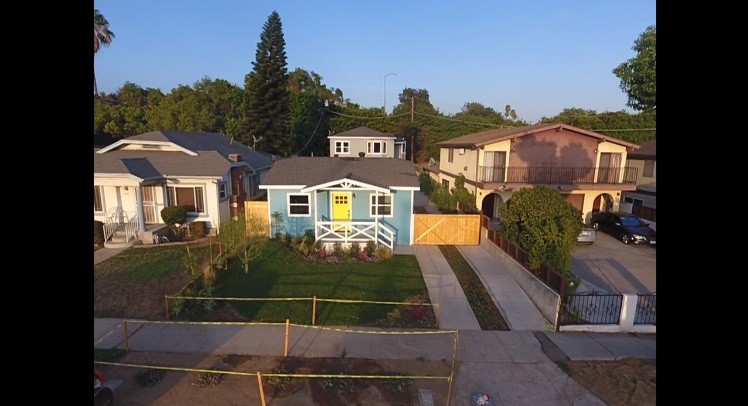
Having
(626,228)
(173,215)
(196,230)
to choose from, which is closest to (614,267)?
(626,228)

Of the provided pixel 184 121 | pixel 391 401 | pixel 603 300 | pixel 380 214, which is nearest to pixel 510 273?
pixel 603 300

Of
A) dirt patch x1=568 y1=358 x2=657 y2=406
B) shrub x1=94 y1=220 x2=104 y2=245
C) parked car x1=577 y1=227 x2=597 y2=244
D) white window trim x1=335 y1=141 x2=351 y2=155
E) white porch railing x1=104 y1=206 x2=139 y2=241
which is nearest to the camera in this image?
dirt patch x1=568 y1=358 x2=657 y2=406

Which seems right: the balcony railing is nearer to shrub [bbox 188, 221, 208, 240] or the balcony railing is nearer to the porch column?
shrub [bbox 188, 221, 208, 240]

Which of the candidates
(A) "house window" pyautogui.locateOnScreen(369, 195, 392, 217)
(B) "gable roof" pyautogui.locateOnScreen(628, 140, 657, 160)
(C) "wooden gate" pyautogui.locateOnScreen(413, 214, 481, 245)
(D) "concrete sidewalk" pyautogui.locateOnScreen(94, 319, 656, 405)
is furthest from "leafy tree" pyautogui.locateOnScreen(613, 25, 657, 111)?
(D) "concrete sidewalk" pyautogui.locateOnScreen(94, 319, 656, 405)

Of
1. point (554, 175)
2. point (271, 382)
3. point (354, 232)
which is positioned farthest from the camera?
point (554, 175)

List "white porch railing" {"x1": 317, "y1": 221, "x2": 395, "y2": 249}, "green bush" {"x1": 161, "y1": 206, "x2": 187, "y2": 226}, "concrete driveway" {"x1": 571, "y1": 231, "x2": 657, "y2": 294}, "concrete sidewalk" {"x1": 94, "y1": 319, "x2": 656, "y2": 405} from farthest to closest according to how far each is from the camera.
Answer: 1. "green bush" {"x1": 161, "y1": 206, "x2": 187, "y2": 226}
2. "white porch railing" {"x1": 317, "y1": 221, "x2": 395, "y2": 249}
3. "concrete driveway" {"x1": 571, "y1": 231, "x2": 657, "y2": 294}
4. "concrete sidewalk" {"x1": 94, "y1": 319, "x2": 656, "y2": 405}

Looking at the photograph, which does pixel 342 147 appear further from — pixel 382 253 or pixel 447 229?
pixel 382 253

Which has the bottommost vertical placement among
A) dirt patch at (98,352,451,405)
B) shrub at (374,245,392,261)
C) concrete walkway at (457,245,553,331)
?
dirt patch at (98,352,451,405)
